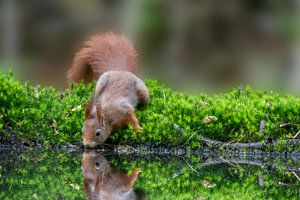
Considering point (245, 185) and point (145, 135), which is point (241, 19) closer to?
point (145, 135)

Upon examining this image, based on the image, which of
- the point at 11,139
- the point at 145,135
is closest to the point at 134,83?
the point at 145,135

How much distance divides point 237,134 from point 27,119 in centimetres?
222

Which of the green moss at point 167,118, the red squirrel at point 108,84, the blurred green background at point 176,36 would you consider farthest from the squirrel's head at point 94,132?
the blurred green background at point 176,36

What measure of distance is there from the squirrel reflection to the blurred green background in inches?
498

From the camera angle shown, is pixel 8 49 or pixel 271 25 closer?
pixel 8 49

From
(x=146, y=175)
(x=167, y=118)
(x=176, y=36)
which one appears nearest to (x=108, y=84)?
(x=167, y=118)

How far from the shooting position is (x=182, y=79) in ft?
69.4

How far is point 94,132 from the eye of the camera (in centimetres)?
832

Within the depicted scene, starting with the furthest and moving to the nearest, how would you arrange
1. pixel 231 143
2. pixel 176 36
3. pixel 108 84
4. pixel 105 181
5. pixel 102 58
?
1. pixel 176 36
2. pixel 102 58
3. pixel 108 84
4. pixel 231 143
5. pixel 105 181

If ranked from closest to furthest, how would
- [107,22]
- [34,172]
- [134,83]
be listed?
[34,172] < [134,83] < [107,22]

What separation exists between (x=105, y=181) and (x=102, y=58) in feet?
10.7

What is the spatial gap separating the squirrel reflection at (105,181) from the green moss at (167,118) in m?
0.63

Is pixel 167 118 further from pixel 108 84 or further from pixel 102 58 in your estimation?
pixel 102 58

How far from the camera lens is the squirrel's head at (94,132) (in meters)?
8.33
